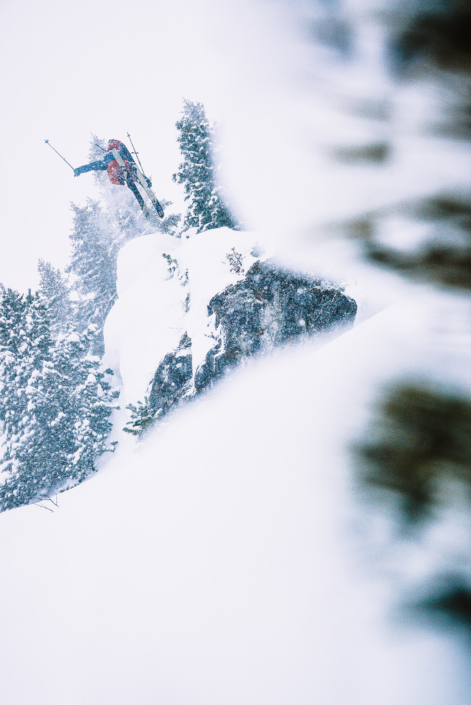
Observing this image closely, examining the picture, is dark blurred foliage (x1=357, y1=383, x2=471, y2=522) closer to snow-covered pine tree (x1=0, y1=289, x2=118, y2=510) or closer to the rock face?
the rock face

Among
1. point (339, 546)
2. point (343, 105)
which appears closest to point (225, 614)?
point (339, 546)

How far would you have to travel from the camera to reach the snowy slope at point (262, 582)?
101 cm

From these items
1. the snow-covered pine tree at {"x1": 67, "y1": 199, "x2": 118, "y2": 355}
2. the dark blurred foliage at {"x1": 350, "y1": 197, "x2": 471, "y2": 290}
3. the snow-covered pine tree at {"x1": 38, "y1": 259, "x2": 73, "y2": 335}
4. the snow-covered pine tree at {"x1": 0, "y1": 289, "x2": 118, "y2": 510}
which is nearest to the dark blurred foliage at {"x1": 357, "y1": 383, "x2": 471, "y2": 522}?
the dark blurred foliage at {"x1": 350, "y1": 197, "x2": 471, "y2": 290}

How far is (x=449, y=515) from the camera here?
1012mm

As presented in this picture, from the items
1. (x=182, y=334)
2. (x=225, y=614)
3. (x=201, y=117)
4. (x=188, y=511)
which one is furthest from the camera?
(x=201, y=117)

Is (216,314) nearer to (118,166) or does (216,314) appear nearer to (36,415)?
(118,166)

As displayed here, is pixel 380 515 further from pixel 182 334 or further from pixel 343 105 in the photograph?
pixel 182 334

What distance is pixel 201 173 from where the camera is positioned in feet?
49.9

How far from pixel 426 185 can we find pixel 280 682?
1810 mm

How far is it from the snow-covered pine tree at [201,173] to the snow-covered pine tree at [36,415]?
31.6ft

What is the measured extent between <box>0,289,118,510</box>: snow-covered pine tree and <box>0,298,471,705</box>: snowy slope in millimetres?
14551

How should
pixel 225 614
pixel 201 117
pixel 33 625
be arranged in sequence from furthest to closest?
1. pixel 201 117
2. pixel 33 625
3. pixel 225 614

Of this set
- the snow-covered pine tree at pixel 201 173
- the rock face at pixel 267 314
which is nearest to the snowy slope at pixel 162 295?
the rock face at pixel 267 314

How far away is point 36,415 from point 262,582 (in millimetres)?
16451
